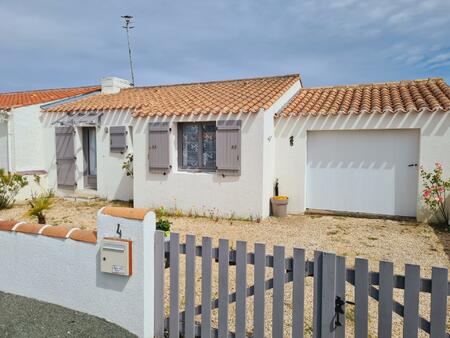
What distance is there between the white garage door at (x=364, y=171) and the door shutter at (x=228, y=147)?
2322 millimetres

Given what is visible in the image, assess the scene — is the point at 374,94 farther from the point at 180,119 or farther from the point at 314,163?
the point at 180,119

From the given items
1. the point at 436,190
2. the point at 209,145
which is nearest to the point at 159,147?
the point at 209,145

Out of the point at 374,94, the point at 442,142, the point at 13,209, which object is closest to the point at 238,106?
the point at 374,94

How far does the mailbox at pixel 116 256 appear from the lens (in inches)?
147

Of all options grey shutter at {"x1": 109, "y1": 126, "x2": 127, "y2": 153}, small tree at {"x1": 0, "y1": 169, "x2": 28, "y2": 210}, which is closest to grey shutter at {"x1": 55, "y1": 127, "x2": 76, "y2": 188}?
small tree at {"x1": 0, "y1": 169, "x2": 28, "y2": 210}

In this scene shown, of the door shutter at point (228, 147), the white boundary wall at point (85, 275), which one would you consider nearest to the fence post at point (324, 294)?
the white boundary wall at point (85, 275)

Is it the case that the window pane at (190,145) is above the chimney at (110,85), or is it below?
below

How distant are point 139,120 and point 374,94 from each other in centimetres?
802

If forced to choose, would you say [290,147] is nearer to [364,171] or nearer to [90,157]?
[364,171]

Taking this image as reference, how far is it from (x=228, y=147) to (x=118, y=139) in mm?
4834

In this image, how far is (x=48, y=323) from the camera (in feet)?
13.1

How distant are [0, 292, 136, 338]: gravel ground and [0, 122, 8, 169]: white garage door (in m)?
11.2

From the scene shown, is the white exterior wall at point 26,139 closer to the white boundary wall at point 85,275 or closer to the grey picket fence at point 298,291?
the white boundary wall at point 85,275

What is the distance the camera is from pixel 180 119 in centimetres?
1095
